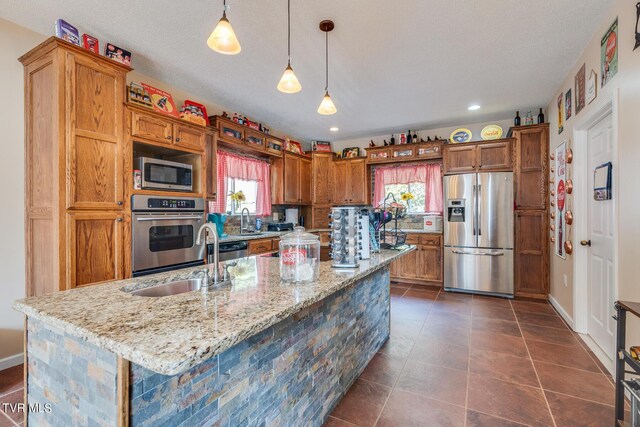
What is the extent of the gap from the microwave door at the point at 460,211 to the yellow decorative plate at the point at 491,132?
74 centimetres

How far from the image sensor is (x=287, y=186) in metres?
5.07

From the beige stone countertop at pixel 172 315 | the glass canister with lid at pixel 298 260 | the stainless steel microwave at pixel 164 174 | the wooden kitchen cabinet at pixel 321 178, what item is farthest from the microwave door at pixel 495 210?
the stainless steel microwave at pixel 164 174

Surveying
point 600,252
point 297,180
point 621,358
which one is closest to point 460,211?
point 600,252

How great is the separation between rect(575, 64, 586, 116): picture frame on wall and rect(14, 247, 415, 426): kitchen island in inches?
106

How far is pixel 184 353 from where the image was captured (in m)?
0.72

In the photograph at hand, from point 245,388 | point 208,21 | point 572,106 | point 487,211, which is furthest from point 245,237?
point 572,106

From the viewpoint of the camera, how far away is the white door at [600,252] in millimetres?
2324

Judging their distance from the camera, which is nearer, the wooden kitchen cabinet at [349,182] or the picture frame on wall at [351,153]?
the wooden kitchen cabinet at [349,182]

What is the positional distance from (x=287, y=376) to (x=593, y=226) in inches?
116

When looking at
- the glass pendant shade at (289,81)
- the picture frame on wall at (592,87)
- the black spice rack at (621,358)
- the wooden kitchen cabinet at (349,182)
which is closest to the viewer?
the black spice rack at (621,358)

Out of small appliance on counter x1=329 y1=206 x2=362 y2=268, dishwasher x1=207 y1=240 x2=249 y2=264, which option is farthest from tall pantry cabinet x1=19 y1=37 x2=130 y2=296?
small appliance on counter x1=329 y1=206 x2=362 y2=268

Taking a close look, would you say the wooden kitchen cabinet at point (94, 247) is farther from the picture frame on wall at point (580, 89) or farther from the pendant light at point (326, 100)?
the picture frame on wall at point (580, 89)

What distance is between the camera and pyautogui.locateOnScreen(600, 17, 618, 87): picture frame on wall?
6.69 ft

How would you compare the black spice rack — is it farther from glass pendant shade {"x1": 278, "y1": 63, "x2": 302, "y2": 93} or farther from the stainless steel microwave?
the stainless steel microwave
